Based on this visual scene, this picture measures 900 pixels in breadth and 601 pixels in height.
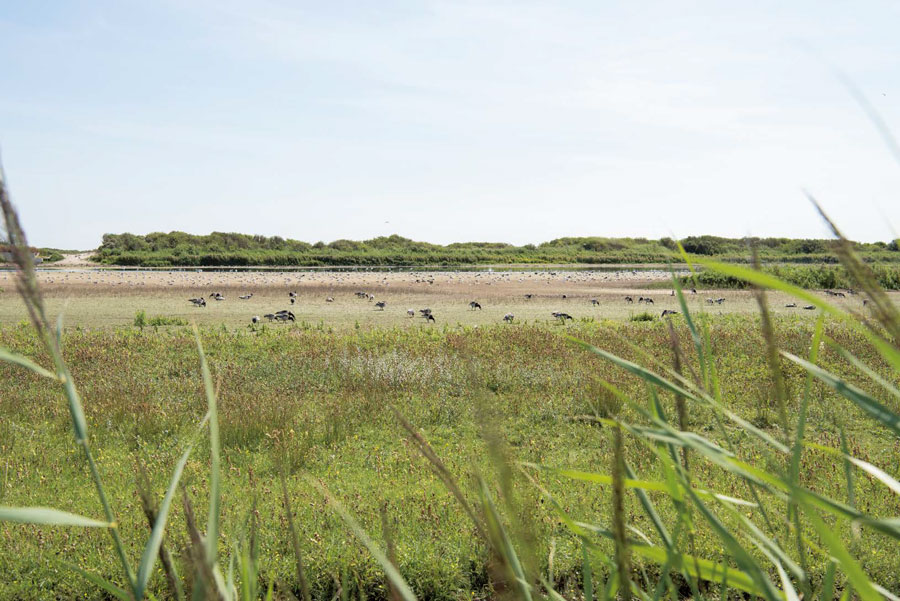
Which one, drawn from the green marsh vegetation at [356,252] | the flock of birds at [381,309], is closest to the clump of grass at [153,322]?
the flock of birds at [381,309]

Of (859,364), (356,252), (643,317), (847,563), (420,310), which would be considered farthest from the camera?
(356,252)

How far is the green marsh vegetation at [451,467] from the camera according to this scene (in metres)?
0.95

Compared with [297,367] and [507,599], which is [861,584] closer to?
[507,599]

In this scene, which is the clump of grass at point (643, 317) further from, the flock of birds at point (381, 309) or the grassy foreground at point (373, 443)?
the grassy foreground at point (373, 443)

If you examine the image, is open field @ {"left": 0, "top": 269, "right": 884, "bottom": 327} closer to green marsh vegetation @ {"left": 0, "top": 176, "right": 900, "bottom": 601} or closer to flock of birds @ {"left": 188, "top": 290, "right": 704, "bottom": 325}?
flock of birds @ {"left": 188, "top": 290, "right": 704, "bottom": 325}

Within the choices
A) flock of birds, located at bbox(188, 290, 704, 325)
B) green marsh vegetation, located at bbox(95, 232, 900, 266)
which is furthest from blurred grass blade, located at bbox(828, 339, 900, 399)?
green marsh vegetation, located at bbox(95, 232, 900, 266)

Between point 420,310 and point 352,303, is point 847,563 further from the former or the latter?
point 352,303

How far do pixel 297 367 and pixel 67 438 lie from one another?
4167 mm

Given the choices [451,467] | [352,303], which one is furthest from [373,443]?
[352,303]

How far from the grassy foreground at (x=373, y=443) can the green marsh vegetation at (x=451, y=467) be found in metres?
0.04

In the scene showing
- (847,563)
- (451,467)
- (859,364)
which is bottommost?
(451,467)

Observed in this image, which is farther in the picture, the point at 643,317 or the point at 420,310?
the point at 420,310

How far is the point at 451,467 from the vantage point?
6785 millimetres

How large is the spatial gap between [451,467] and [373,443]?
1.61 m
